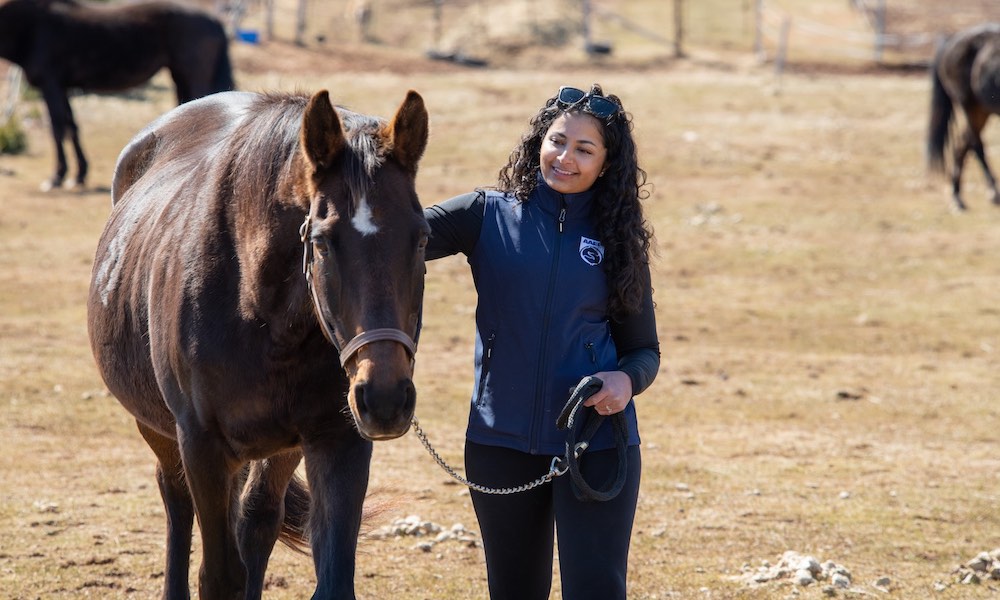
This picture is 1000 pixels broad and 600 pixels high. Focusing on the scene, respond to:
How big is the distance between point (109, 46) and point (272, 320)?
449 inches

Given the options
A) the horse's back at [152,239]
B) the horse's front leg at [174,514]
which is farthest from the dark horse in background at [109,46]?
the horse's front leg at [174,514]

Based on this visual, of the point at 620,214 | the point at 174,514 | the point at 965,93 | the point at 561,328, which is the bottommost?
the point at 965,93

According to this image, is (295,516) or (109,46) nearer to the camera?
(295,516)

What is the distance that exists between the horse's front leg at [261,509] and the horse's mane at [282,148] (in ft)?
3.49

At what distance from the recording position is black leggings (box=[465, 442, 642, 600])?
10.4 ft

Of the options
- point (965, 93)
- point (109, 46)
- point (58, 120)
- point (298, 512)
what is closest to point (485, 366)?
point (298, 512)

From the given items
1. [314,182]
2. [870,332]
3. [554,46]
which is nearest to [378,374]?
[314,182]

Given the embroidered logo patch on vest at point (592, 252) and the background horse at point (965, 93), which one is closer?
the embroidered logo patch on vest at point (592, 252)

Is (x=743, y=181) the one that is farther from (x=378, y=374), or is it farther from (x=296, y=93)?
(x=378, y=374)

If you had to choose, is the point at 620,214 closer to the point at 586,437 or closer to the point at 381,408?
the point at 586,437

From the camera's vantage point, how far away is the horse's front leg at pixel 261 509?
395cm

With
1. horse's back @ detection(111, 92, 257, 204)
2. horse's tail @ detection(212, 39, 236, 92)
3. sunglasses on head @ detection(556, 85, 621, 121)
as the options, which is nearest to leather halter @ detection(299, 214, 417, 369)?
sunglasses on head @ detection(556, 85, 621, 121)

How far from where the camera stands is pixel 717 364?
8.22 m

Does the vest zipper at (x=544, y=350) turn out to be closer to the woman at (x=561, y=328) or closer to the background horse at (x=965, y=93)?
the woman at (x=561, y=328)
